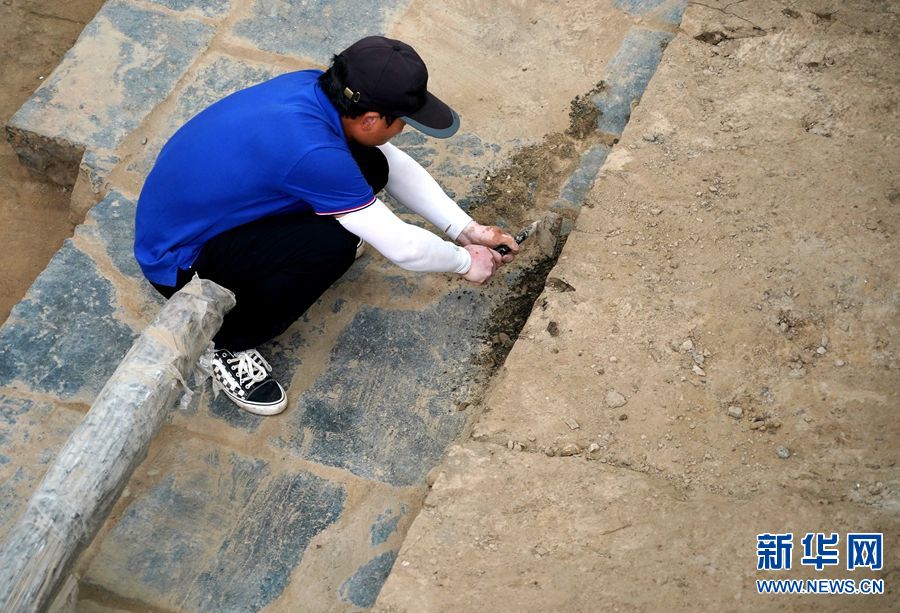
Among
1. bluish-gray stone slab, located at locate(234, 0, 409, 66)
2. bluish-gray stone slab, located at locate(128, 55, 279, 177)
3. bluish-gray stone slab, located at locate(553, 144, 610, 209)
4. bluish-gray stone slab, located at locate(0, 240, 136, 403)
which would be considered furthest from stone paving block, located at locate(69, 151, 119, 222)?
bluish-gray stone slab, located at locate(553, 144, 610, 209)

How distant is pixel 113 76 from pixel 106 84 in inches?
2.2

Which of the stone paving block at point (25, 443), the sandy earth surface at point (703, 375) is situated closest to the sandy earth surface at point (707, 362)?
the sandy earth surface at point (703, 375)

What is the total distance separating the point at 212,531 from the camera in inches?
116

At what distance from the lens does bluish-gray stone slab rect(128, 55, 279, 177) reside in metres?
3.94

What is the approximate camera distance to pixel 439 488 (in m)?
2.71

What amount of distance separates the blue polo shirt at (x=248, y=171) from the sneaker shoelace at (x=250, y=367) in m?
0.35

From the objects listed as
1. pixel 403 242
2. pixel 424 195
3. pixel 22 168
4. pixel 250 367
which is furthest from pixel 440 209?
pixel 22 168

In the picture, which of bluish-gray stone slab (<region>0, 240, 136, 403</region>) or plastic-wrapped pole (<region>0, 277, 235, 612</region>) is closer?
plastic-wrapped pole (<region>0, 277, 235, 612</region>)

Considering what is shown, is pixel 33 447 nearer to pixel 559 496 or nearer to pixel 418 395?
pixel 418 395

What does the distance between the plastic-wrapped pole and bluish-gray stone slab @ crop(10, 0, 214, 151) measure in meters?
1.34

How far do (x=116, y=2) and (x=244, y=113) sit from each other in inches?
80.5

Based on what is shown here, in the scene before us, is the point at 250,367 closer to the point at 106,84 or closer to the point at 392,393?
the point at 392,393

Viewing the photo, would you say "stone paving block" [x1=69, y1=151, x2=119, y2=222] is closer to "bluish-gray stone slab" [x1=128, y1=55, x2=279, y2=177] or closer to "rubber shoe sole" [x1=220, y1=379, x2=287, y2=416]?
"bluish-gray stone slab" [x1=128, y1=55, x2=279, y2=177]

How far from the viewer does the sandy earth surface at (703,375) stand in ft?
8.19
